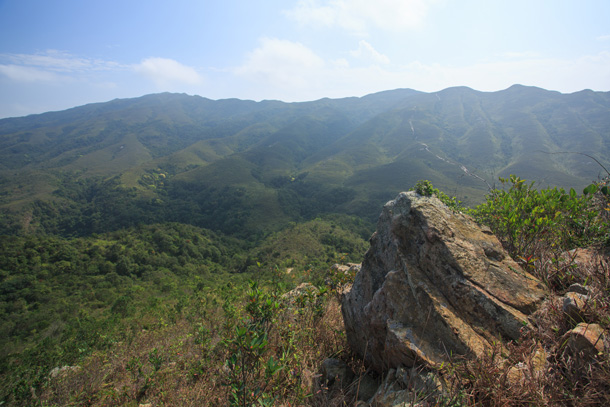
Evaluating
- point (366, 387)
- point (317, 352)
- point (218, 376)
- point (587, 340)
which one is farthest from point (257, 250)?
point (587, 340)

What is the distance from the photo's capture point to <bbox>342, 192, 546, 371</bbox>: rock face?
299 cm

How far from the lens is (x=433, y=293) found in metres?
3.43

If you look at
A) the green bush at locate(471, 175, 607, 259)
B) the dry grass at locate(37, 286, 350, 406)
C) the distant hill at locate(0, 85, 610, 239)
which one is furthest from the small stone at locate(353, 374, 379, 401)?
the distant hill at locate(0, 85, 610, 239)

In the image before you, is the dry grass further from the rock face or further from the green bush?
the green bush

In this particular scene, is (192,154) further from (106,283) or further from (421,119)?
(421,119)

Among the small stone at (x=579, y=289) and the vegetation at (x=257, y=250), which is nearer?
the small stone at (x=579, y=289)

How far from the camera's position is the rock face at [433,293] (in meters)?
2.99

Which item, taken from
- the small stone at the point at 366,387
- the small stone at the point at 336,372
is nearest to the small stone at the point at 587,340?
the small stone at the point at 366,387

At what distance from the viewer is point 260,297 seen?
3.51 meters

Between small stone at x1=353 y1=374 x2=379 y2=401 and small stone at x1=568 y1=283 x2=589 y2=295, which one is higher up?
small stone at x1=568 y1=283 x2=589 y2=295

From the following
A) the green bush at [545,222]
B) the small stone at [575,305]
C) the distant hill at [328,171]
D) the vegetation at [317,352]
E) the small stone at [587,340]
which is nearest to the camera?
the small stone at [587,340]

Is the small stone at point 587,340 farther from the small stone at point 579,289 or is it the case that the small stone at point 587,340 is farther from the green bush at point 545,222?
the green bush at point 545,222

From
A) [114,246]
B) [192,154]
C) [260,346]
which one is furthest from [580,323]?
[192,154]

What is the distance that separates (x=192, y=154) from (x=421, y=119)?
155075mm
